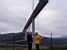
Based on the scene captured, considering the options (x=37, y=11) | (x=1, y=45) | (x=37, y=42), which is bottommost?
(x=1, y=45)

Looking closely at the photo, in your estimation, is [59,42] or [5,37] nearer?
[59,42]

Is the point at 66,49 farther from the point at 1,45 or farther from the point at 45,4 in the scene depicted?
the point at 1,45

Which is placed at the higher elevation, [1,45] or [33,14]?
[33,14]

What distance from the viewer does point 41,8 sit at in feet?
114

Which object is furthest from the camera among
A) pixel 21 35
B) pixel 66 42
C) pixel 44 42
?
pixel 21 35

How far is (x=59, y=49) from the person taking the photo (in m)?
27.2

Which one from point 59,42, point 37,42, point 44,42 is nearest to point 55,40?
point 59,42

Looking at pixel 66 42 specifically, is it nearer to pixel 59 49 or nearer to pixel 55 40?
pixel 55 40

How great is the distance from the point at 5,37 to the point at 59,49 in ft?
84.7

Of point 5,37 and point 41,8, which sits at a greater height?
point 41,8

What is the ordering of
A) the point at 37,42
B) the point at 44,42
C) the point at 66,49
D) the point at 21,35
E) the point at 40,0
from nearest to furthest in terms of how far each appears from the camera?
1. the point at 37,42
2. the point at 66,49
3. the point at 40,0
4. the point at 44,42
5. the point at 21,35

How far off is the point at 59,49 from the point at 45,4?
23.4 ft

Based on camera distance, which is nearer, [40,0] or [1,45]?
[40,0]

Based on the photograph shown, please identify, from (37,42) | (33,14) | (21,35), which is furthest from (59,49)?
(21,35)
